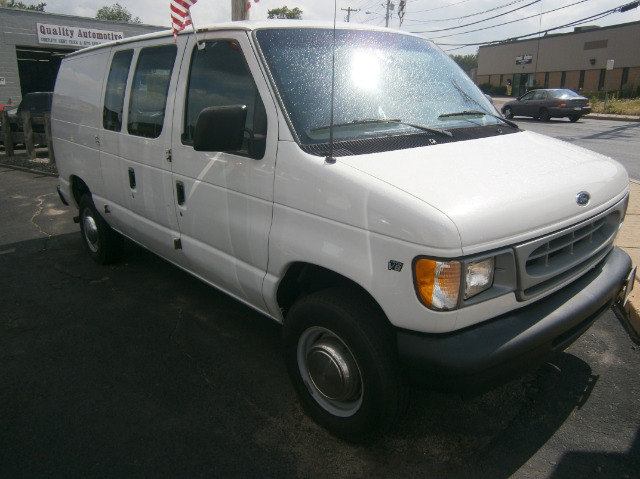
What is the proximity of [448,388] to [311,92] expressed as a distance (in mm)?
1670

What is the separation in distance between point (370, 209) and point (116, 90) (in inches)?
123

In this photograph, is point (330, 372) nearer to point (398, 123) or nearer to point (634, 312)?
point (398, 123)

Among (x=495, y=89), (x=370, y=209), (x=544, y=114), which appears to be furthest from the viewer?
(x=495, y=89)

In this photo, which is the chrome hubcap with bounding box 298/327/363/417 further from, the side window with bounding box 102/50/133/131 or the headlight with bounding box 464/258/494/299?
the side window with bounding box 102/50/133/131

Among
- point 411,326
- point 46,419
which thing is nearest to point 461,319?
point 411,326

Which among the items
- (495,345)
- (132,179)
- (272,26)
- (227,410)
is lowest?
(227,410)

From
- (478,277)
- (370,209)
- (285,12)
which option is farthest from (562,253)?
(285,12)

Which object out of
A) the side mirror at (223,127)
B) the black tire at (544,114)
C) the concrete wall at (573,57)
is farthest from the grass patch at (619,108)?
the side mirror at (223,127)

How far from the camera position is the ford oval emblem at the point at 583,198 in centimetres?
254

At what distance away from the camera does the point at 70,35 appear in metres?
24.3

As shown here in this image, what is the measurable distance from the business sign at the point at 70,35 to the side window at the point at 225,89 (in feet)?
75.5

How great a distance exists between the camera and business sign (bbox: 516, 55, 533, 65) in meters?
56.8

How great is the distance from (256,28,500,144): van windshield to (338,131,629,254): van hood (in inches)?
11.8

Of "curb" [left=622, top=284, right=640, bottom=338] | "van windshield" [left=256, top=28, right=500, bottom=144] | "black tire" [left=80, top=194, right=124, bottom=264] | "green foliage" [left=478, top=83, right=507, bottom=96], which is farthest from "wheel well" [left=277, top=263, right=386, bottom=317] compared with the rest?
"green foliage" [left=478, top=83, right=507, bottom=96]
